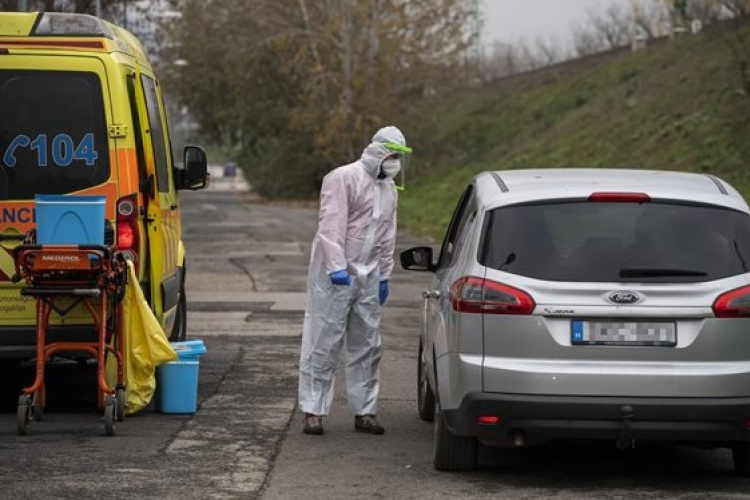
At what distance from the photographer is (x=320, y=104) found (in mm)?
57375

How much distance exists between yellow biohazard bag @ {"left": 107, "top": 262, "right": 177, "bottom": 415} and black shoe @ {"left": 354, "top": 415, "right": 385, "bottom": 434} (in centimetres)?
120

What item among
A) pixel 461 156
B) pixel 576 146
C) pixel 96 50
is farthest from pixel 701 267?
pixel 461 156

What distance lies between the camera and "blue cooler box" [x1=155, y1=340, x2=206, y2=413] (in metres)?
10.7

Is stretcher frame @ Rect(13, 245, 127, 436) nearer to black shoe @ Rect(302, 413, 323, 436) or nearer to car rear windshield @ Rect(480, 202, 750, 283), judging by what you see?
black shoe @ Rect(302, 413, 323, 436)

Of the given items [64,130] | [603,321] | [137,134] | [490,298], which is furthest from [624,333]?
[64,130]

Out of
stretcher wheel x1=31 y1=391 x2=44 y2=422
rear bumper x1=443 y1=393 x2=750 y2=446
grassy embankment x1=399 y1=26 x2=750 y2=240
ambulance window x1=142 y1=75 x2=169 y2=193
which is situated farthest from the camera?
grassy embankment x1=399 y1=26 x2=750 y2=240

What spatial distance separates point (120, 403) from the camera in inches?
401

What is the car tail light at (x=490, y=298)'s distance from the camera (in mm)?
8125

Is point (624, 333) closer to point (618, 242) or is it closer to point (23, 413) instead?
point (618, 242)

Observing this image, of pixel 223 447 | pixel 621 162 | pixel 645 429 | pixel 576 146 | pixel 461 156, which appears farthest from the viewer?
pixel 461 156

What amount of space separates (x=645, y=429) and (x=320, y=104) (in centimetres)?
4977

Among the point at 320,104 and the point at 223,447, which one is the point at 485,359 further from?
the point at 320,104

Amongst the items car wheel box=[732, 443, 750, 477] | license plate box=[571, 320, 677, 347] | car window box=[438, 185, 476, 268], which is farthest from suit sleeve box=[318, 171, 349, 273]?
car wheel box=[732, 443, 750, 477]

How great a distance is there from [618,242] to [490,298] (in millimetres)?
702
